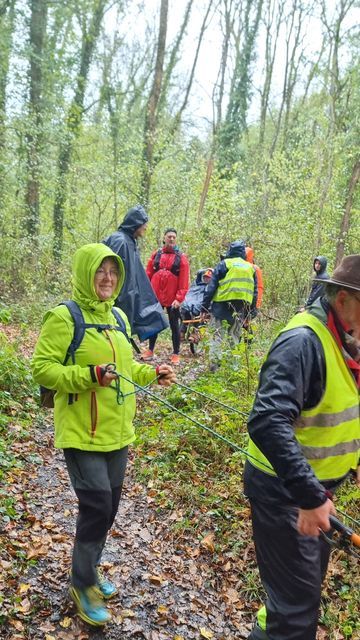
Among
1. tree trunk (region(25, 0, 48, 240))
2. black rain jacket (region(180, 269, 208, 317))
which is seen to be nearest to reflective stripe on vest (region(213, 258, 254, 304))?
black rain jacket (region(180, 269, 208, 317))

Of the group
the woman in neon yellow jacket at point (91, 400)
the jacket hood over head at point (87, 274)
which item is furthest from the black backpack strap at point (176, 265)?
the jacket hood over head at point (87, 274)

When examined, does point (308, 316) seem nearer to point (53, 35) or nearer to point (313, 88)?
point (53, 35)

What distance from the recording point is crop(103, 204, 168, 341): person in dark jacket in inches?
221

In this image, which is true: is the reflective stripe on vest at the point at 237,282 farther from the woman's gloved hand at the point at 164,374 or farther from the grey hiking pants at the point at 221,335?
the woman's gloved hand at the point at 164,374

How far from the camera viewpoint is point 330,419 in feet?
6.95

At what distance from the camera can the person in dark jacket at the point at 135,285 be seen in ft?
18.4

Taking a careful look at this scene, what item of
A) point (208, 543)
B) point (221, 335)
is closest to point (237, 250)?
point (221, 335)

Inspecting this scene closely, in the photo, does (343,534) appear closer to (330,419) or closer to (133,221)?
(330,419)

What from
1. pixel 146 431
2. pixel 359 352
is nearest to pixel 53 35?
pixel 146 431

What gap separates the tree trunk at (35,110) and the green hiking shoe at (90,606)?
432 inches

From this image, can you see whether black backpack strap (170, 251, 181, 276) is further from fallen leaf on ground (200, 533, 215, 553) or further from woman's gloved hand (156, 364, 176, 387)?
woman's gloved hand (156, 364, 176, 387)

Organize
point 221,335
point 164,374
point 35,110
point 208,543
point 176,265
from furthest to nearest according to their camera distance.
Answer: point 35,110 → point 176,265 → point 221,335 → point 208,543 → point 164,374

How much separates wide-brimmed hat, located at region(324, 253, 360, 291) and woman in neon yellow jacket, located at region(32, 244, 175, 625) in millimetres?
1283

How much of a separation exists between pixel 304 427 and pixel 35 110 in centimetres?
1309
